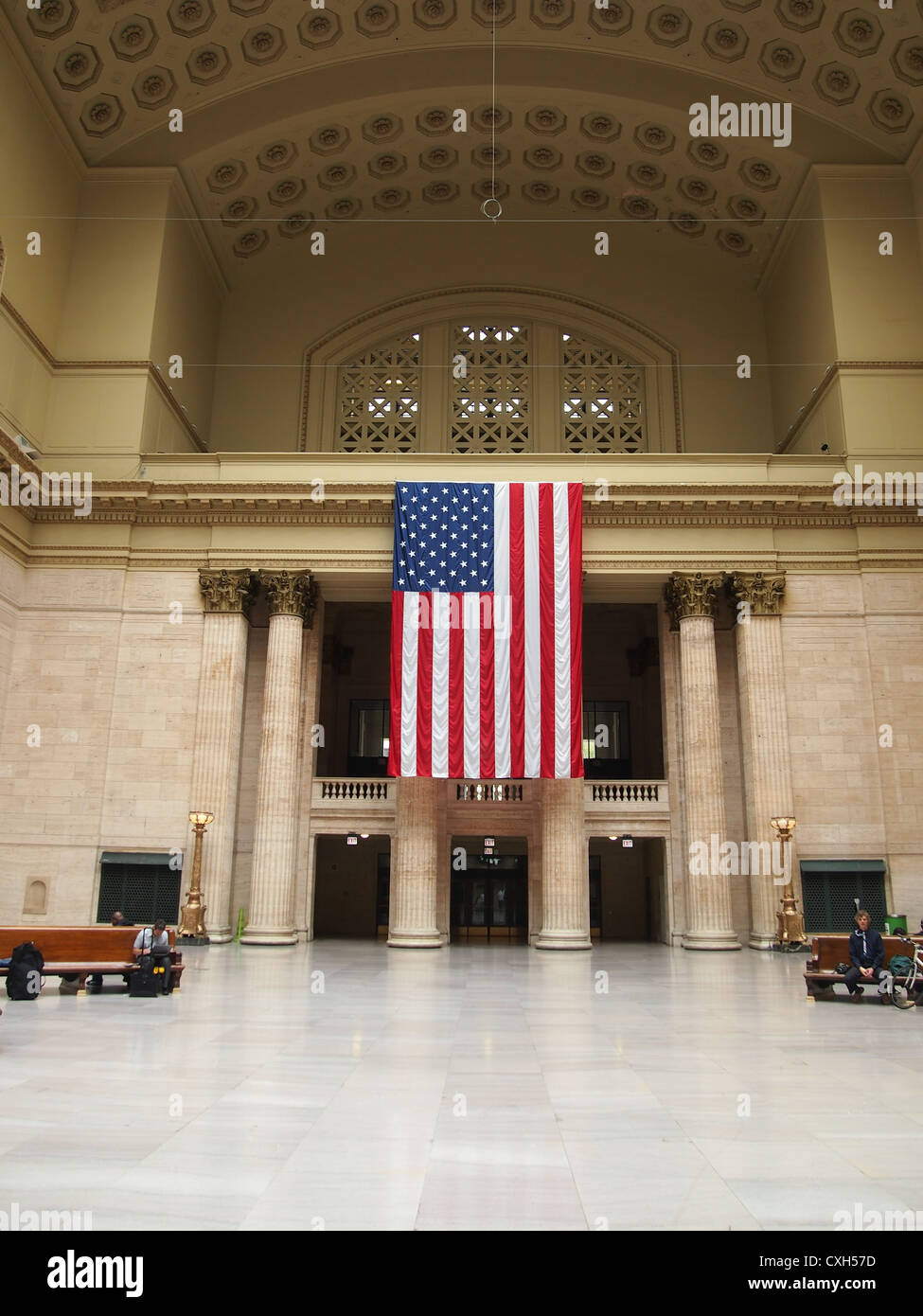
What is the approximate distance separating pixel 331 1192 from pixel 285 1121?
4.58 ft

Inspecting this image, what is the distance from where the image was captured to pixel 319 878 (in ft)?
87.5

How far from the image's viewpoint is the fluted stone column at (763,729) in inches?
768

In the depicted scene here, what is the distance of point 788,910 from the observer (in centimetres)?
1866

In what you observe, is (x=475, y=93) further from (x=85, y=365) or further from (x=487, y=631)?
(x=487, y=631)

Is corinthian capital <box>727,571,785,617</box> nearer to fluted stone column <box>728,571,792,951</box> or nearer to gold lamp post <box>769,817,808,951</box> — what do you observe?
fluted stone column <box>728,571,792,951</box>

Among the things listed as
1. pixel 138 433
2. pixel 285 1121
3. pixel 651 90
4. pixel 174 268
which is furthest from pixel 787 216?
pixel 285 1121

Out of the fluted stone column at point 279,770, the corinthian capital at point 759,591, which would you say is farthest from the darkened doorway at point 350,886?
the corinthian capital at point 759,591

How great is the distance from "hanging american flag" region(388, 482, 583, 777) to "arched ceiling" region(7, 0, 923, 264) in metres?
9.97

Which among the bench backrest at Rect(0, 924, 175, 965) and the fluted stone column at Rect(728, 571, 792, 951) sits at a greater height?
the fluted stone column at Rect(728, 571, 792, 951)

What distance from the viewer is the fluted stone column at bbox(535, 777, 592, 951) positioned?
64.5 ft

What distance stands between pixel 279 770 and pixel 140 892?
12.7 feet

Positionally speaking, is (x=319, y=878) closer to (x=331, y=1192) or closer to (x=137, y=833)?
(x=137, y=833)

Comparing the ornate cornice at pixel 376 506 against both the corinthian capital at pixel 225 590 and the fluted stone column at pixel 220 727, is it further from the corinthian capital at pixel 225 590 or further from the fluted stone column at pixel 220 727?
the fluted stone column at pixel 220 727

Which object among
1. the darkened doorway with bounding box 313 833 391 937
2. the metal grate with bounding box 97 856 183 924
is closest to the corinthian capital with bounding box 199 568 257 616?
the metal grate with bounding box 97 856 183 924
